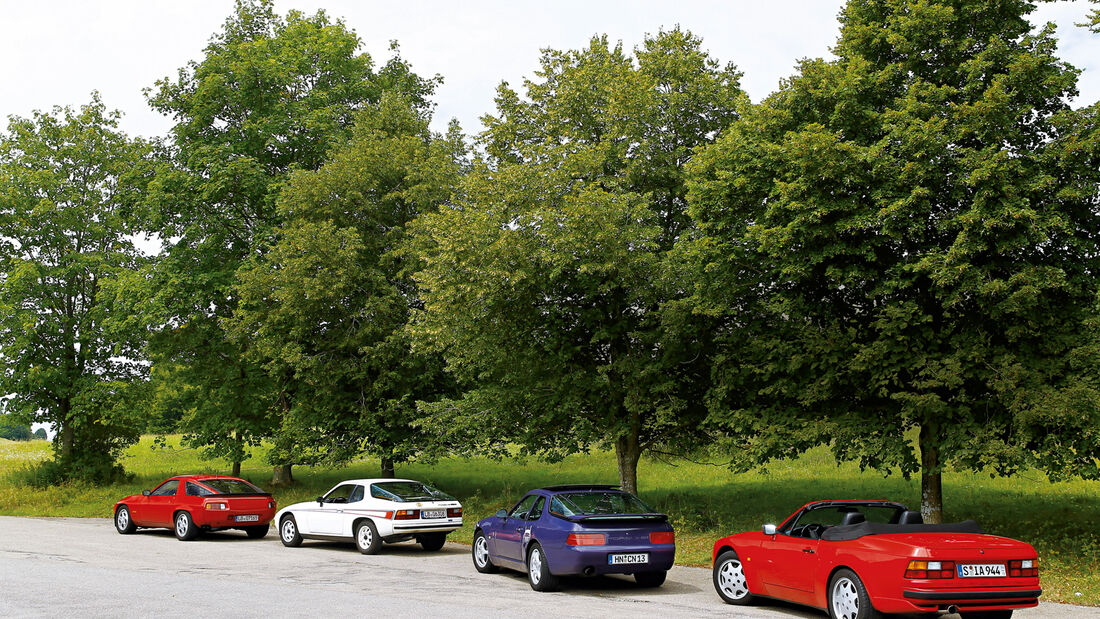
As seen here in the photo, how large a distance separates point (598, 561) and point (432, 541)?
679cm

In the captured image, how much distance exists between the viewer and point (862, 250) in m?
14.9

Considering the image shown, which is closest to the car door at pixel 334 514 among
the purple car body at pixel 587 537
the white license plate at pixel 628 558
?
the purple car body at pixel 587 537

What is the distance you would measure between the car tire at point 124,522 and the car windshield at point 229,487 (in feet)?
8.87

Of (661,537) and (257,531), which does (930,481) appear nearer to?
(661,537)

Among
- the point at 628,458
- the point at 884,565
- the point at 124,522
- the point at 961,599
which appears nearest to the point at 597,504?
the point at 884,565

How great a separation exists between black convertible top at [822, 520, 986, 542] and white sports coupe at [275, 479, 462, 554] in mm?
9024

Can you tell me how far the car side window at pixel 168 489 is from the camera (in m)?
20.1

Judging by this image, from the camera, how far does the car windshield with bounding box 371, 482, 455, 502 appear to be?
16859 mm

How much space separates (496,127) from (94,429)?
22.9 metres

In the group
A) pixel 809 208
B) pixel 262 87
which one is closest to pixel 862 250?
pixel 809 208

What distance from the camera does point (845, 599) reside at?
8.88 m

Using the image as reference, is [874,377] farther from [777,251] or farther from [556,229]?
[556,229]

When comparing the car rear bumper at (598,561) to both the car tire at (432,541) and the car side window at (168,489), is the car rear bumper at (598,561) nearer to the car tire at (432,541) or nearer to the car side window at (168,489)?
the car tire at (432,541)

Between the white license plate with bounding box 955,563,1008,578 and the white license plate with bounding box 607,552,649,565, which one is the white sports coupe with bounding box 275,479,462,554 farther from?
the white license plate with bounding box 955,563,1008,578
